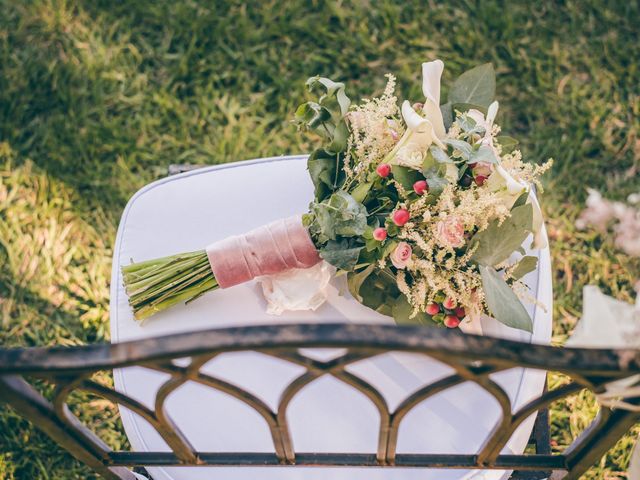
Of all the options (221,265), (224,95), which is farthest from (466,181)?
(224,95)

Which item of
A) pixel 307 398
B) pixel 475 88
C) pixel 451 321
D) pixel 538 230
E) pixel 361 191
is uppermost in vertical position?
pixel 475 88

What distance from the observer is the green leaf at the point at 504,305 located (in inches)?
43.3

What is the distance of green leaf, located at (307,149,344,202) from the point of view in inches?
49.6

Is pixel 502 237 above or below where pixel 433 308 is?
above

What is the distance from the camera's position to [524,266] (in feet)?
3.97

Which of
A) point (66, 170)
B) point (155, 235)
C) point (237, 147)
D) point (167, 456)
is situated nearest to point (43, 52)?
point (66, 170)

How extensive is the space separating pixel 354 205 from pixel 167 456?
1.65 ft

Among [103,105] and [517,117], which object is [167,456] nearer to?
[103,105]

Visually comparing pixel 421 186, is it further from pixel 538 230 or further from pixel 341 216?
pixel 538 230

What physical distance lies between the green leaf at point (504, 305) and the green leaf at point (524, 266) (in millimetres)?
103

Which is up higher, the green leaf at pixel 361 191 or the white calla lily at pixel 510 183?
the white calla lily at pixel 510 183

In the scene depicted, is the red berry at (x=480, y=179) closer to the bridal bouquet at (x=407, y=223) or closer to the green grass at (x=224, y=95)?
the bridal bouquet at (x=407, y=223)

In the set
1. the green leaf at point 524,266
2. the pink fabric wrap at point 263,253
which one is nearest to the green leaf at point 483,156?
the green leaf at point 524,266

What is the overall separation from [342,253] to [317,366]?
45 cm
